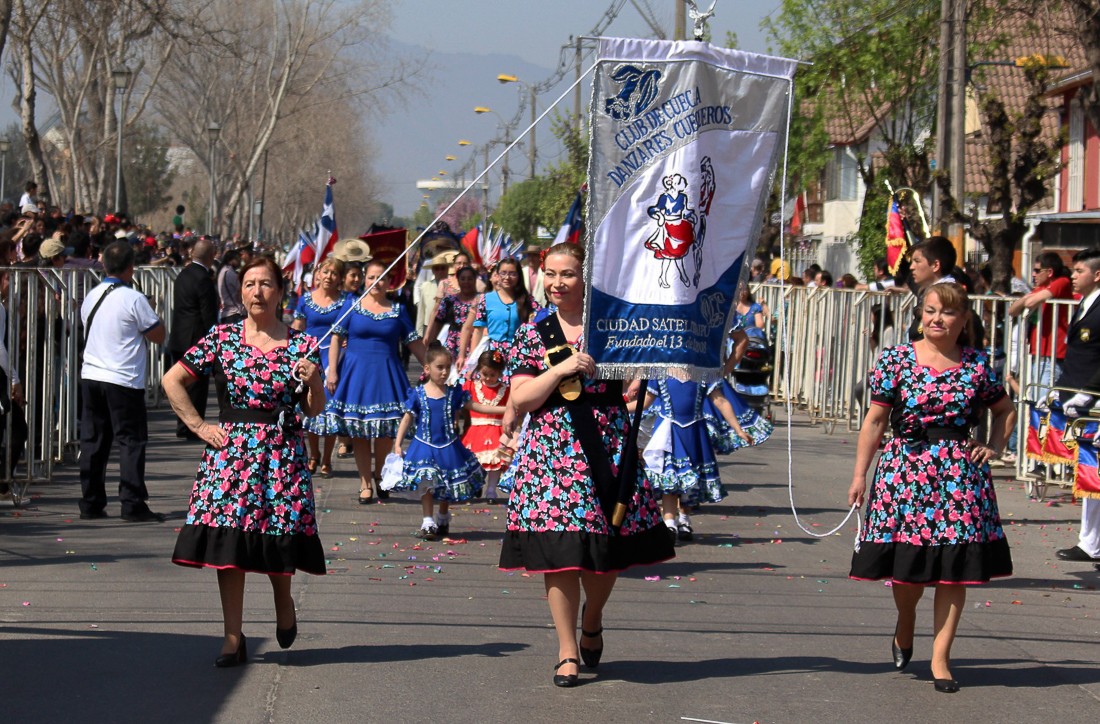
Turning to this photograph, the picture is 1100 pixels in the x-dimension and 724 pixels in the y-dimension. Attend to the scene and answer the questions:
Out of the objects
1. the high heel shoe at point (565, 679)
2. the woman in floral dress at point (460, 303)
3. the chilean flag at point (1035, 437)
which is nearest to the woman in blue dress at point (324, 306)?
the woman in floral dress at point (460, 303)

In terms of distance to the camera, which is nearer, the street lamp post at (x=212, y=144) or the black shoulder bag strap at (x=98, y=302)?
the black shoulder bag strap at (x=98, y=302)

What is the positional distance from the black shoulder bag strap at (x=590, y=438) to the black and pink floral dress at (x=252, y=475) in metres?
1.10

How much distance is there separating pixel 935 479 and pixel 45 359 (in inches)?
327

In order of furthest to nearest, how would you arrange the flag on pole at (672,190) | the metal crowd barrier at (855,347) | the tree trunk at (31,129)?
the tree trunk at (31,129), the metal crowd barrier at (855,347), the flag on pole at (672,190)

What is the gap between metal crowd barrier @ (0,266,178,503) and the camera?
12086 mm

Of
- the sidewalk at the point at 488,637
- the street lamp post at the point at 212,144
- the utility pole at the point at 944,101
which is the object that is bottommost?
the sidewalk at the point at 488,637

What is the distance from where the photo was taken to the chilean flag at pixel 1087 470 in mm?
10117

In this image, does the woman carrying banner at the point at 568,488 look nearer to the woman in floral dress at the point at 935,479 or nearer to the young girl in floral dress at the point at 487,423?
the woman in floral dress at the point at 935,479

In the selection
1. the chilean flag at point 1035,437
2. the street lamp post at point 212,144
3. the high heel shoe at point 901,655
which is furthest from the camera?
the street lamp post at point 212,144

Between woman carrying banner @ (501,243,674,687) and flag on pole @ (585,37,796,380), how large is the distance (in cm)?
18

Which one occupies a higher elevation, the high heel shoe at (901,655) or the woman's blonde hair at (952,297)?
the woman's blonde hair at (952,297)

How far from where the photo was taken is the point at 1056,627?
27.5 ft

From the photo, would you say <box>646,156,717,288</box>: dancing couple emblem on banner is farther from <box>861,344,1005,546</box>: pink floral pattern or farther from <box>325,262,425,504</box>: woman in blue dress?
<box>325,262,425,504</box>: woman in blue dress

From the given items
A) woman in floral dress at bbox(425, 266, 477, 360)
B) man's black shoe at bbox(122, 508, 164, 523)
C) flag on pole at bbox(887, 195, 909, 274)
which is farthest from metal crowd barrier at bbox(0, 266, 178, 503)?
flag on pole at bbox(887, 195, 909, 274)
